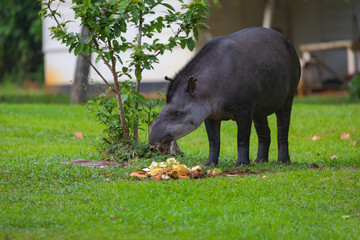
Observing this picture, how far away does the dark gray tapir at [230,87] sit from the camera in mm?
6711

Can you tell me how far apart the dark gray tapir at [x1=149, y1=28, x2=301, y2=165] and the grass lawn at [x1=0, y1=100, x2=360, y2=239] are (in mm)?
587

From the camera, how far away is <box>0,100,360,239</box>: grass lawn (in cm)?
473

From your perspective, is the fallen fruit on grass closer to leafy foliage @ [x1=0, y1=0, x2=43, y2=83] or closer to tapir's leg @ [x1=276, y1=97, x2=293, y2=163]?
tapir's leg @ [x1=276, y1=97, x2=293, y2=163]

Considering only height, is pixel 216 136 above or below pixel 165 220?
above

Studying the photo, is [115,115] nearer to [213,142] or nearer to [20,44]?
[213,142]

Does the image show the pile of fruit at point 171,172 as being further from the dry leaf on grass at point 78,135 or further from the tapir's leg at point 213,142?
the dry leaf on grass at point 78,135

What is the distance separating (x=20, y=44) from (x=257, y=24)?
395 inches

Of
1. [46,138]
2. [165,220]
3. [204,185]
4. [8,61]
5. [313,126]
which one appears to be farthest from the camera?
[8,61]

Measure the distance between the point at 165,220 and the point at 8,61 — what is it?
24489 millimetres

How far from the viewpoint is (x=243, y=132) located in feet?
23.2

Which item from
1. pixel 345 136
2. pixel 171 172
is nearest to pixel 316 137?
pixel 345 136

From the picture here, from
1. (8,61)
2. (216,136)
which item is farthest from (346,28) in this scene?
(216,136)

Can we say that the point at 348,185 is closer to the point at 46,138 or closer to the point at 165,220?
the point at 165,220

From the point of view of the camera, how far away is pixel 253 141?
10859 millimetres
